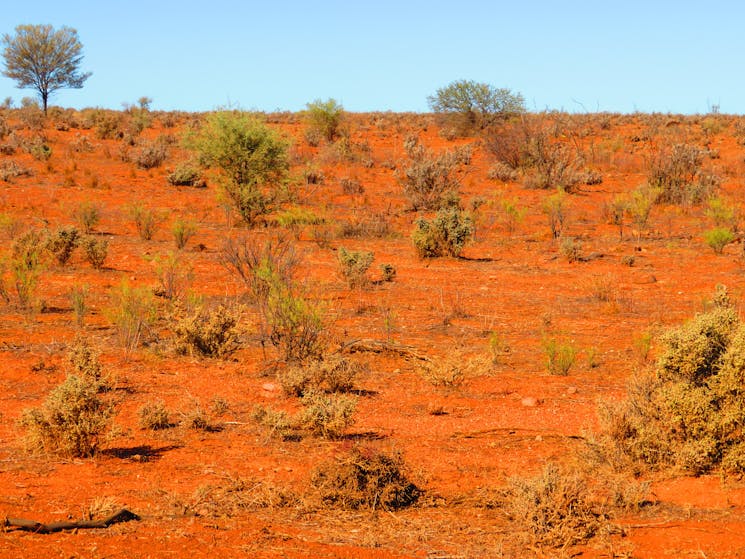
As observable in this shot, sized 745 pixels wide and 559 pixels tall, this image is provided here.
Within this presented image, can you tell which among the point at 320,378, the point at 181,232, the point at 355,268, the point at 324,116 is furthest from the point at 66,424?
the point at 324,116

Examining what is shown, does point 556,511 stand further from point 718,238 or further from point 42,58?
point 42,58

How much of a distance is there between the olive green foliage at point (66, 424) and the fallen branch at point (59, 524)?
1.54 m

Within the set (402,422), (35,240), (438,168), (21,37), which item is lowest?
(402,422)

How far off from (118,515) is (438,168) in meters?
17.4

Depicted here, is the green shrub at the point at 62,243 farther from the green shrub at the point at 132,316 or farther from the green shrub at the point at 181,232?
the green shrub at the point at 132,316

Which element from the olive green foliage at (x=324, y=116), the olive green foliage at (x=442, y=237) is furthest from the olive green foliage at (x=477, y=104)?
the olive green foliage at (x=442, y=237)

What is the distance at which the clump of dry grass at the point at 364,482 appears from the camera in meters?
5.34

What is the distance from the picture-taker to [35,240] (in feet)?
47.3

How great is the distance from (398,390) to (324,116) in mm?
25239

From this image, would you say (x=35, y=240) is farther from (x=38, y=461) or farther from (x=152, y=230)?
(x=38, y=461)

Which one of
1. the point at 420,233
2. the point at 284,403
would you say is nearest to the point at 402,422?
the point at 284,403

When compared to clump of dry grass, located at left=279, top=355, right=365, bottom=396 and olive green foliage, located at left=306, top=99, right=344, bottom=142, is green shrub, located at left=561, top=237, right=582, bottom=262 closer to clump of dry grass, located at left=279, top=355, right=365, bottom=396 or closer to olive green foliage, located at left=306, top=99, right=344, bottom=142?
clump of dry grass, located at left=279, top=355, right=365, bottom=396

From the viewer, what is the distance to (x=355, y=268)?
44.0 feet

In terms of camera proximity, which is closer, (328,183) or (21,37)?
(328,183)
